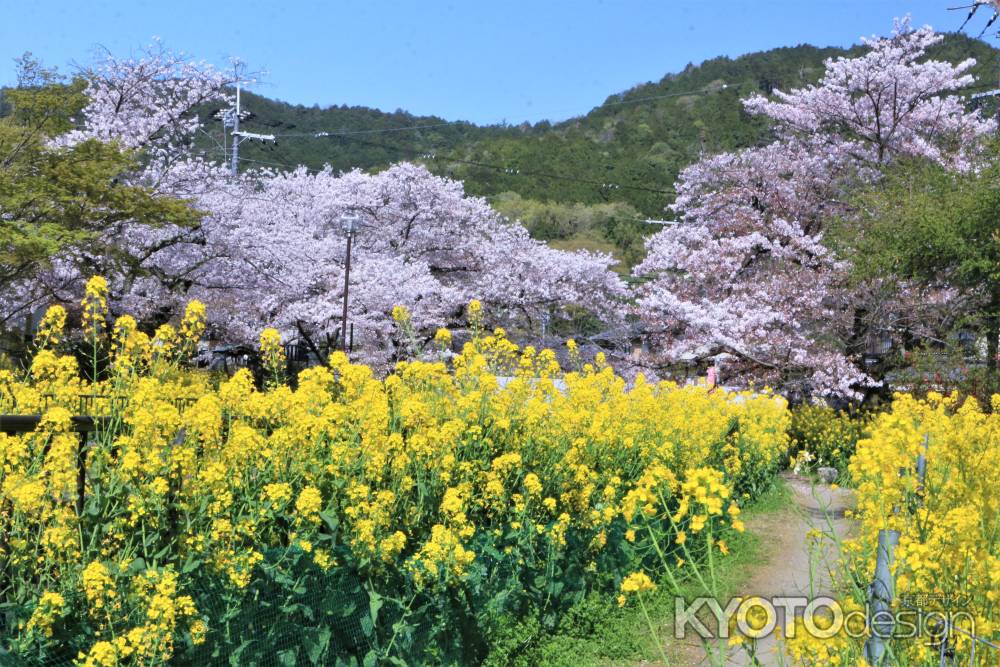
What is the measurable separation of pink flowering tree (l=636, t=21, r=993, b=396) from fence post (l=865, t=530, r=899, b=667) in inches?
548

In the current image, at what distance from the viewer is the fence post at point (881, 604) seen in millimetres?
2568

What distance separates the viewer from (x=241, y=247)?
65.9 ft

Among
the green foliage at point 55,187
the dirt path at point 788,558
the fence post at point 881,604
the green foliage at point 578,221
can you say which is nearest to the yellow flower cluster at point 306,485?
the fence post at point 881,604

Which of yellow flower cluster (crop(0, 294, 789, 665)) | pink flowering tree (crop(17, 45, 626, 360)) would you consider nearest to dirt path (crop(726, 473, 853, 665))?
yellow flower cluster (crop(0, 294, 789, 665))

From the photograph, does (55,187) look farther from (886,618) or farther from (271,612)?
(886,618)

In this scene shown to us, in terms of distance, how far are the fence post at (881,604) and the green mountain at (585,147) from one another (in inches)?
1701

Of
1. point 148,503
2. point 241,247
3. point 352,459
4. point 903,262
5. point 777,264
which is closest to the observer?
point 148,503

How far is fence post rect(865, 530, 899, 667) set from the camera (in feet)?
Answer: 8.43

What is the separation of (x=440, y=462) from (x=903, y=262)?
9222 mm

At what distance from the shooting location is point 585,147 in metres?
58.8

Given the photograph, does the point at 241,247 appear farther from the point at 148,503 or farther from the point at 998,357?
the point at 148,503

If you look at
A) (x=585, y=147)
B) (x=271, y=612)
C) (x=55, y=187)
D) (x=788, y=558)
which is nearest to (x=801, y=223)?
(x=788, y=558)

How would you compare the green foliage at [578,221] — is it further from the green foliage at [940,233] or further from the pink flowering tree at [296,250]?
the green foliage at [940,233]

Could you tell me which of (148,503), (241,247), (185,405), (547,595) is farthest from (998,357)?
(241,247)
